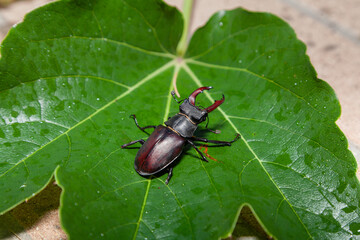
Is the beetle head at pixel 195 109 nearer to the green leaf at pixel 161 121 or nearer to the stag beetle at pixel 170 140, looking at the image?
the stag beetle at pixel 170 140

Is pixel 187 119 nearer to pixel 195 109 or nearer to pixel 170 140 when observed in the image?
pixel 195 109

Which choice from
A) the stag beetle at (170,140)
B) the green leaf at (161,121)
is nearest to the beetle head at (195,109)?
the stag beetle at (170,140)

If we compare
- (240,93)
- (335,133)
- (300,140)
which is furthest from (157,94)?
(335,133)

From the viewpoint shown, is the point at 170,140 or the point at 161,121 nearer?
the point at 170,140

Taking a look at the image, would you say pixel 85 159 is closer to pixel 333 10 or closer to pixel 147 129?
pixel 147 129

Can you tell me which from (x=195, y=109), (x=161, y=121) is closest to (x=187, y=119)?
(x=195, y=109)

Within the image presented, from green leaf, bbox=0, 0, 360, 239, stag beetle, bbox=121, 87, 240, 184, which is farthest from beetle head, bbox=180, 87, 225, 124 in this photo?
green leaf, bbox=0, 0, 360, 239
